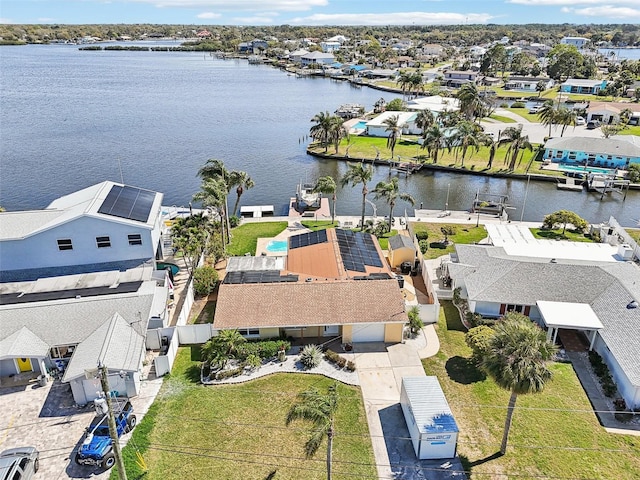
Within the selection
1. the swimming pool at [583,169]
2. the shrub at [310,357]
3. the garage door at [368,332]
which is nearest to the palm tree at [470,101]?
the swimming pool at [583,169]

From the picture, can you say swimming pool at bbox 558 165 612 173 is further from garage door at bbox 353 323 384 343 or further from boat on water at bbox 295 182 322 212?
garage door at bbox 353 323 384 343

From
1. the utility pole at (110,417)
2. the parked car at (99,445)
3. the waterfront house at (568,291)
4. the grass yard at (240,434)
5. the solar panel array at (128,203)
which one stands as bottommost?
the grass yard at (240,434)

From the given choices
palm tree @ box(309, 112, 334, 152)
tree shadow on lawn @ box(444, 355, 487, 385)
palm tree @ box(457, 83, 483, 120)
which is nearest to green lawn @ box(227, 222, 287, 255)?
tree shadow on lawn @ box(444, 355, 487, 385)

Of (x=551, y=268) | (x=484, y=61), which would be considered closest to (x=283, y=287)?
(x=551, y=268)

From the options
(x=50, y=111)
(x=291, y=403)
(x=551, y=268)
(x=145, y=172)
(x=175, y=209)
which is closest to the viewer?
(x=291, y=403)

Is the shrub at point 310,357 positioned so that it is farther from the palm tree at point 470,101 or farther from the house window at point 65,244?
the palm tree at point 470,101

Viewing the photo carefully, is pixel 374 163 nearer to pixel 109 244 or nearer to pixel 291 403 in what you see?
pixel 109 244

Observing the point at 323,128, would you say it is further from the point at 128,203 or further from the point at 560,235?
the point at 128,203

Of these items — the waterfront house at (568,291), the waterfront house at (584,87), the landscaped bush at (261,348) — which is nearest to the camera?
the waterfront house at (568,291)
